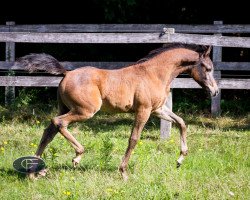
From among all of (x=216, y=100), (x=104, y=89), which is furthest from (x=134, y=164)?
(x=216, y=100)

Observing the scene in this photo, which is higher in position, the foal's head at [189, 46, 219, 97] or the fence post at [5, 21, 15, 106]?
the foal's head at [189, 46, 219, 97]

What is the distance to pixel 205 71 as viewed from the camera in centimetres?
745

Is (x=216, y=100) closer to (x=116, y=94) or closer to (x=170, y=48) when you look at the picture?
(x=170, y=48)

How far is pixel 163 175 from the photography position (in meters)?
6.66

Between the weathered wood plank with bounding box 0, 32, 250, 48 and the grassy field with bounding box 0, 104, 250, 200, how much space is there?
1.61 m

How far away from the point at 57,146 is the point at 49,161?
1.00 m

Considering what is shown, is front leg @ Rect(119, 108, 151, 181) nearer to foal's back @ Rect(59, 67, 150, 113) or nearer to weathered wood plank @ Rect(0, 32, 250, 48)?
foal's back @ Rect(59, 67, 150, 113)

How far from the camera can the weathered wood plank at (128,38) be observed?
9242mm

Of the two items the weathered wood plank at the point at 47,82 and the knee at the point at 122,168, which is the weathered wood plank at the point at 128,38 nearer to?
the weathered wood plank at the point at 47,82

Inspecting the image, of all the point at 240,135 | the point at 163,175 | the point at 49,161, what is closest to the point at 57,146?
the point at 49,161
